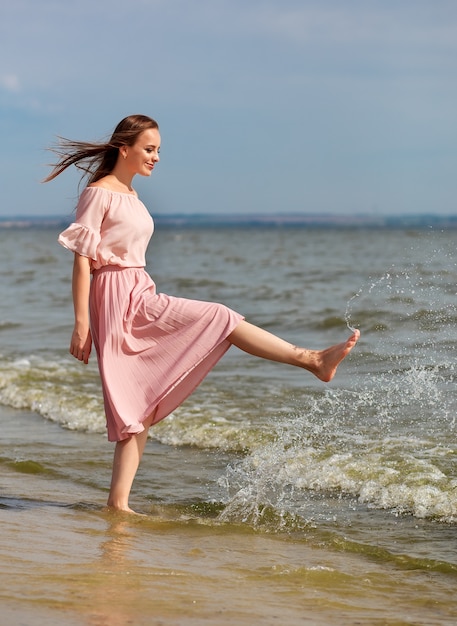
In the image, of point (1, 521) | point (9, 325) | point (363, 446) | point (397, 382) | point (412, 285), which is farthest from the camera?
point (412, 285)

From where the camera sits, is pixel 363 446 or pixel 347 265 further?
pixel 347 265

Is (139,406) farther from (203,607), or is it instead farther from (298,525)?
(203,607)

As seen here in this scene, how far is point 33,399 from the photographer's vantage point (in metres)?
9.22

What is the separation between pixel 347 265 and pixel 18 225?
140940 millimetres

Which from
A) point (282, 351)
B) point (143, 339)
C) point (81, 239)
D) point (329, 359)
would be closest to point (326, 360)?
point (329, 359)

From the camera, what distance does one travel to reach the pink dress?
4961 millimetres

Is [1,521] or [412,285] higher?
[412,285]

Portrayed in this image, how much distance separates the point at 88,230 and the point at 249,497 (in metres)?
1.77

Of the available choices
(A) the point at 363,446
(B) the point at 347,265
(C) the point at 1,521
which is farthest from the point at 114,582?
(B) the point at 347,265

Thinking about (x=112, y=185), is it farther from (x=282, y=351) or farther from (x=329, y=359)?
(x=329, y=359)

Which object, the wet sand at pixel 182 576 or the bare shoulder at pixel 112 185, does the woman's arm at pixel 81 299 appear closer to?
the bare shoulder at pixel 112 185

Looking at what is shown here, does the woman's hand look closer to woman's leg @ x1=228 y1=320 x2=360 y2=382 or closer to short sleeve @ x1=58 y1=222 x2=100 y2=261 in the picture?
short sleeve @ x1=58 y1=222 x2=100 y2=261

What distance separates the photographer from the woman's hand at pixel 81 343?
16.3ft

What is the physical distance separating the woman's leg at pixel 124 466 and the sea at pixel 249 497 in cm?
14
